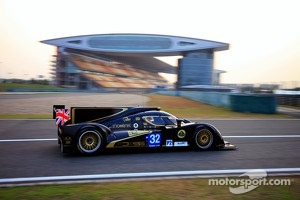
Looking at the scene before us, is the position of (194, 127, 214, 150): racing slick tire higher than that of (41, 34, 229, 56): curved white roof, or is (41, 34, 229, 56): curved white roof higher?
(41, 34, 229, 56): curved white roof

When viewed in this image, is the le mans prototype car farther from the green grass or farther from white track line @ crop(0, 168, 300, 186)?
the green grass

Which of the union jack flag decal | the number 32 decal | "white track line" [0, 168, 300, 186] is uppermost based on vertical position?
the union jack flag decal

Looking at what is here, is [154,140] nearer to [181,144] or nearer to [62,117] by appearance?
[181,144]

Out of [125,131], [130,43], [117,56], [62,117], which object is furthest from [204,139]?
[117,56]

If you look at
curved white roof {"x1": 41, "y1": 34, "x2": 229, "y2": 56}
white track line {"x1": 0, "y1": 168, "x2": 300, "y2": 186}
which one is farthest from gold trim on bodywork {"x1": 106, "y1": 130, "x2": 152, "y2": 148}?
curved white roof {"x1": 41, "y1": 34, "x2": 229, "y2": 56}

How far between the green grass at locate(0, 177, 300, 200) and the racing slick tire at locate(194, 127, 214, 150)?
297 centimetres

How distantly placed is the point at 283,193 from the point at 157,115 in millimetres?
3984

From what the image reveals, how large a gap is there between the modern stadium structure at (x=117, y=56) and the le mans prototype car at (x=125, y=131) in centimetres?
8145

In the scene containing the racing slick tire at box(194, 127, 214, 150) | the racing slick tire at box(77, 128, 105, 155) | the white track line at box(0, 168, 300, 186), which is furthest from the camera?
the racing slick tire at box(194, 127, 214, 150)

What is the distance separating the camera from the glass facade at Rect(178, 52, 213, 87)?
301 feet

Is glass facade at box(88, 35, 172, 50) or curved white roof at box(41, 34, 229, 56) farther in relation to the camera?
glass facade at box(88, 35, 172, 50)

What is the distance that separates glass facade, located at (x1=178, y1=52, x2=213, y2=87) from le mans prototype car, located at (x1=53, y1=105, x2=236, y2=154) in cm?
8398

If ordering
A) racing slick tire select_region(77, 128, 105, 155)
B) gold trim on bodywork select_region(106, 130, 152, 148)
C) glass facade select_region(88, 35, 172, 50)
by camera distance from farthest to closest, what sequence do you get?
glass facade select_region(88, 35, 172, 50) → gold trim on bodywork select_region(106, 130, 152, 148) → racing slick tire select_region(77, 128, 105, 155)

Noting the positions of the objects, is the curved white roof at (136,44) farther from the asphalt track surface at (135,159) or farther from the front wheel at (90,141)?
the front wheel at (90,141)
